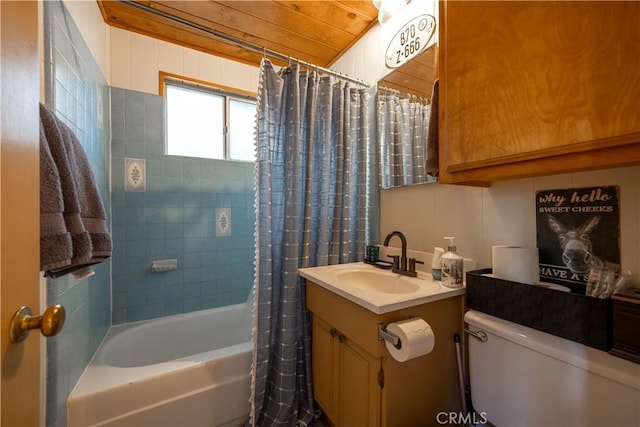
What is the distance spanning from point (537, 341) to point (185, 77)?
2559 mm

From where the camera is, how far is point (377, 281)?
49.7 inches

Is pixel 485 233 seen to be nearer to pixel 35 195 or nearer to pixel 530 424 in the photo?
pixel 530 424

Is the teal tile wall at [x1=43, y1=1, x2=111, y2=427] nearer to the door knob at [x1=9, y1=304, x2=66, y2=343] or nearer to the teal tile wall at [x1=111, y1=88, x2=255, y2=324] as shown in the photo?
the teal tile wall at [x1=111, y1=88, x2=255, y2=324]

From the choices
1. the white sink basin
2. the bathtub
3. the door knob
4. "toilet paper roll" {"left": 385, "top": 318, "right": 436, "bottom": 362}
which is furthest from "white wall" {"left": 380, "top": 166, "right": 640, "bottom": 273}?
the door knob

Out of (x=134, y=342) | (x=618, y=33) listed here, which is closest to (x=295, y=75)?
(x=618, y=33)

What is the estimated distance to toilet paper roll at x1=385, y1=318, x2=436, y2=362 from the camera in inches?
29.5

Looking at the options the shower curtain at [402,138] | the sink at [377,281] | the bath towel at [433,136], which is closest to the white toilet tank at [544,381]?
the sink at [377,281]

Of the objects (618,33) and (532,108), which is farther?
(532,108)

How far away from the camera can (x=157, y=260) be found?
188 cm

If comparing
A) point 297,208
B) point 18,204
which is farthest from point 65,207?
point 297,208

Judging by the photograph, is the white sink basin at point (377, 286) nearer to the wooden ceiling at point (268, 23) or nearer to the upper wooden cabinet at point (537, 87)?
the upper wooden cabinet at point (537, 87)

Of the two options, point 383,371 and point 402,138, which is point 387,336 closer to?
point 383,371

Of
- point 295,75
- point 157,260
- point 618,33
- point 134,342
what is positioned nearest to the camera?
point 618,33

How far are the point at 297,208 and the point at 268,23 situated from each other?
130cm
